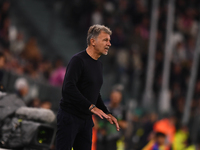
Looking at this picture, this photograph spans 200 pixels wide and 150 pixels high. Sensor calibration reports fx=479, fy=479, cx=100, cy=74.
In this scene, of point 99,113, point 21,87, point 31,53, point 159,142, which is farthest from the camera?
point 31,53

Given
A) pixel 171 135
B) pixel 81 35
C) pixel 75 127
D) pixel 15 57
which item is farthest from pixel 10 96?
pixel 81 35

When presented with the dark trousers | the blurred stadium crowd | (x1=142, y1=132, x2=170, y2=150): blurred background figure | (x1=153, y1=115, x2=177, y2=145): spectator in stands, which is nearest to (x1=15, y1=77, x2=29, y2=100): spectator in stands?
the blurred stadium crowd

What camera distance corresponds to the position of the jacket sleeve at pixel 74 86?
455 centimetres

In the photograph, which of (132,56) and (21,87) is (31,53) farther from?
(132,56)

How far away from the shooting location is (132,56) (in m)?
14.7

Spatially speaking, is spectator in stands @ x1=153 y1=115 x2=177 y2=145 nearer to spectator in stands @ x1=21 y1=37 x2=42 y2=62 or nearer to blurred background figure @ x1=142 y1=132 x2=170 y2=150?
blurred background figure @ x1=142 y1=132 x2=170 y2=150

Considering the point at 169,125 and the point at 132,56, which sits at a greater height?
the point at 132,56

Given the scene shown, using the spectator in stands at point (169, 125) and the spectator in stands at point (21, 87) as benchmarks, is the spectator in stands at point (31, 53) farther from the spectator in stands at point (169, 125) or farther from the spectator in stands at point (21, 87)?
the spectator in stands at point (169, 125)

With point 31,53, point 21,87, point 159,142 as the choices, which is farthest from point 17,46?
point 159,142

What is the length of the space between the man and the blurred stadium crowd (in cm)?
392

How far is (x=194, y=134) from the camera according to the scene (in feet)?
43.1

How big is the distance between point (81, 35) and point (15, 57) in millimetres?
4322

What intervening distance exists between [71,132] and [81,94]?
400 mm

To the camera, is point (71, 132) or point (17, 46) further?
point (17, 46)
